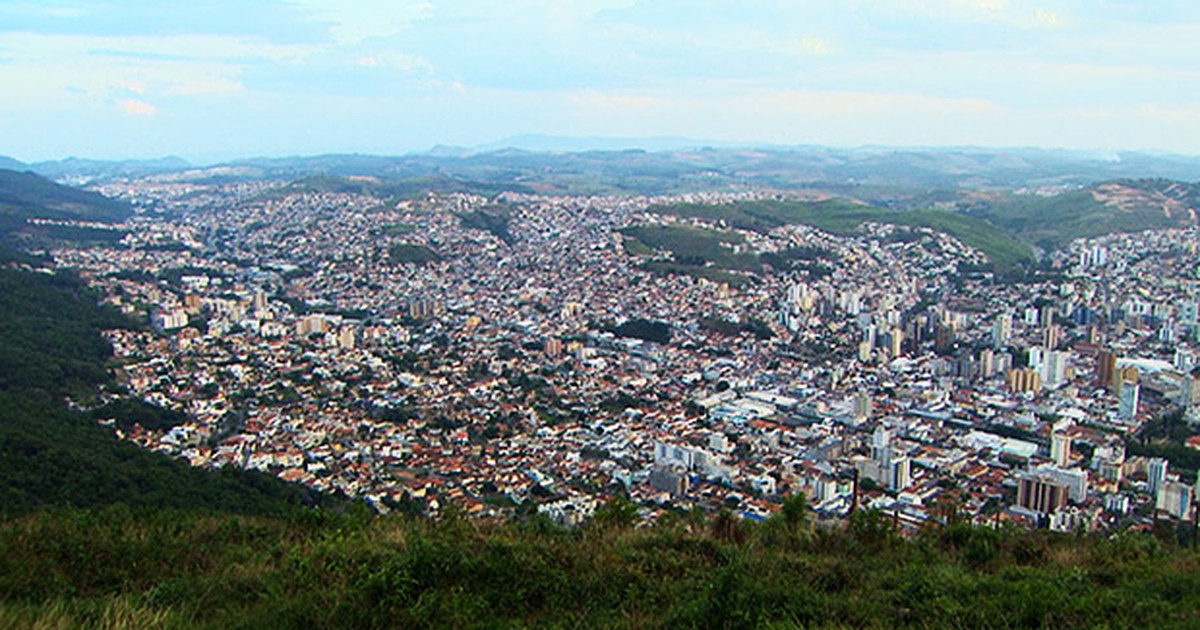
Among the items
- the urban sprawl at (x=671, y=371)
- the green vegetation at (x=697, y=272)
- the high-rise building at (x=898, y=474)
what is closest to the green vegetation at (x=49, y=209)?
the urban sprawl at (x=671, y=371)

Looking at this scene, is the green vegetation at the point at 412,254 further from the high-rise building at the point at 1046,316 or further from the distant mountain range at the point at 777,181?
the high-rise building at the point at 1046,316

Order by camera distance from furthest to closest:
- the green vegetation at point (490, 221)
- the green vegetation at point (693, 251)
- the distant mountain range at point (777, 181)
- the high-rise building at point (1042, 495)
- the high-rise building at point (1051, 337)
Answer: the distant mountain range at point (777, 181)
the green vegetation at point (490, 221)
the green vegetation at point (693, 251)
the high-rise building at point (1051, 337)
the high-rise building at point (1042, 495)

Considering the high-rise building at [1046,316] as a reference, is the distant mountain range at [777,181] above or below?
above


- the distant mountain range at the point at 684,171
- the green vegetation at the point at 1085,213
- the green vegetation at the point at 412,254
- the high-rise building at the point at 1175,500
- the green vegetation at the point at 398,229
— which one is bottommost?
the high-rise building at the point at 1175,500

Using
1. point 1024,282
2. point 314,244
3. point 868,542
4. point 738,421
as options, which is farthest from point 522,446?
point 314,244

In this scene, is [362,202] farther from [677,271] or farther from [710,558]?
[710,558]

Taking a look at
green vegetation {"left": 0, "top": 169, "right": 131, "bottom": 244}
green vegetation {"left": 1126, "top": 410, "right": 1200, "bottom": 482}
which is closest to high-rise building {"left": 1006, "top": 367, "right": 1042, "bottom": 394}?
green vegetation {"left": 1126, "top": 410, "right": 1200, "bottom": 482}

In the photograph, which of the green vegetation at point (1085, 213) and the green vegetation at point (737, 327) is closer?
the green vegetation at point (737, 327)

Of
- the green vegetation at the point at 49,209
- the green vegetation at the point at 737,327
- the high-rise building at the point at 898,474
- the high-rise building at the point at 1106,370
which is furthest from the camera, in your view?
the green vegetation at the point at 49,209
